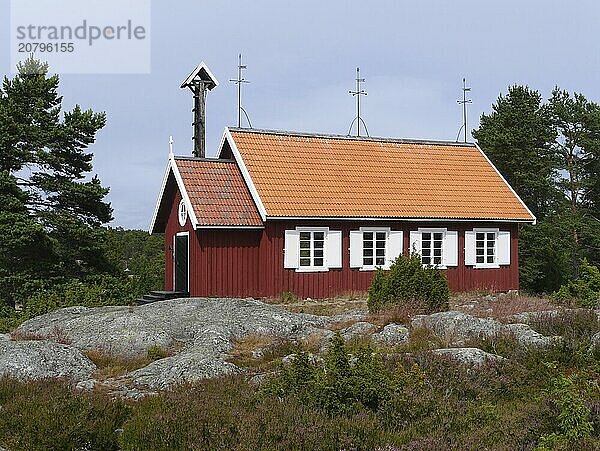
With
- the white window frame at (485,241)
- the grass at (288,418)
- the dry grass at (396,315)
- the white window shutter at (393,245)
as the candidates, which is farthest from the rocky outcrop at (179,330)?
the white window frame at (485,241)

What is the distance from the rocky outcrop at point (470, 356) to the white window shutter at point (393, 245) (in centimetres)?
1371

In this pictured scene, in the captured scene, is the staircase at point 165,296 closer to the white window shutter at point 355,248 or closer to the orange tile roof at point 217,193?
the orange tile roof at point 217,193

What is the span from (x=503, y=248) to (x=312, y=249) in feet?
25.3

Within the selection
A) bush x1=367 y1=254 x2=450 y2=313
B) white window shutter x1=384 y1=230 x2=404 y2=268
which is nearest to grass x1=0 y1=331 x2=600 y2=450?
bush x1=367 y1=254 x2=450 y2=313

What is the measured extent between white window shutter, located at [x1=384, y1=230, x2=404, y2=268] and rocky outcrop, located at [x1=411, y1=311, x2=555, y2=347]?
9918mm

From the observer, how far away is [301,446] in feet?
22.7

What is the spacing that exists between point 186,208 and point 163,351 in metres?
9.99

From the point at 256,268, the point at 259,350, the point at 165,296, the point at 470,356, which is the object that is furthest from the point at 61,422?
the point at 165,296

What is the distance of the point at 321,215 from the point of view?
78.7 feet

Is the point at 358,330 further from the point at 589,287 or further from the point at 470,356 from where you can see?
the point at 589,287

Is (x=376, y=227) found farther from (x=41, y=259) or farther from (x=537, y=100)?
(x=537, y=100)

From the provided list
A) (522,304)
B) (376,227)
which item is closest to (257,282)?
(376,227)

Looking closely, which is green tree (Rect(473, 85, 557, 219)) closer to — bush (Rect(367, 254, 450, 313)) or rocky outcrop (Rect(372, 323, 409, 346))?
bush (Rect(367, 254, 450, 313))

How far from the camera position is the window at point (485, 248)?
27375mm
